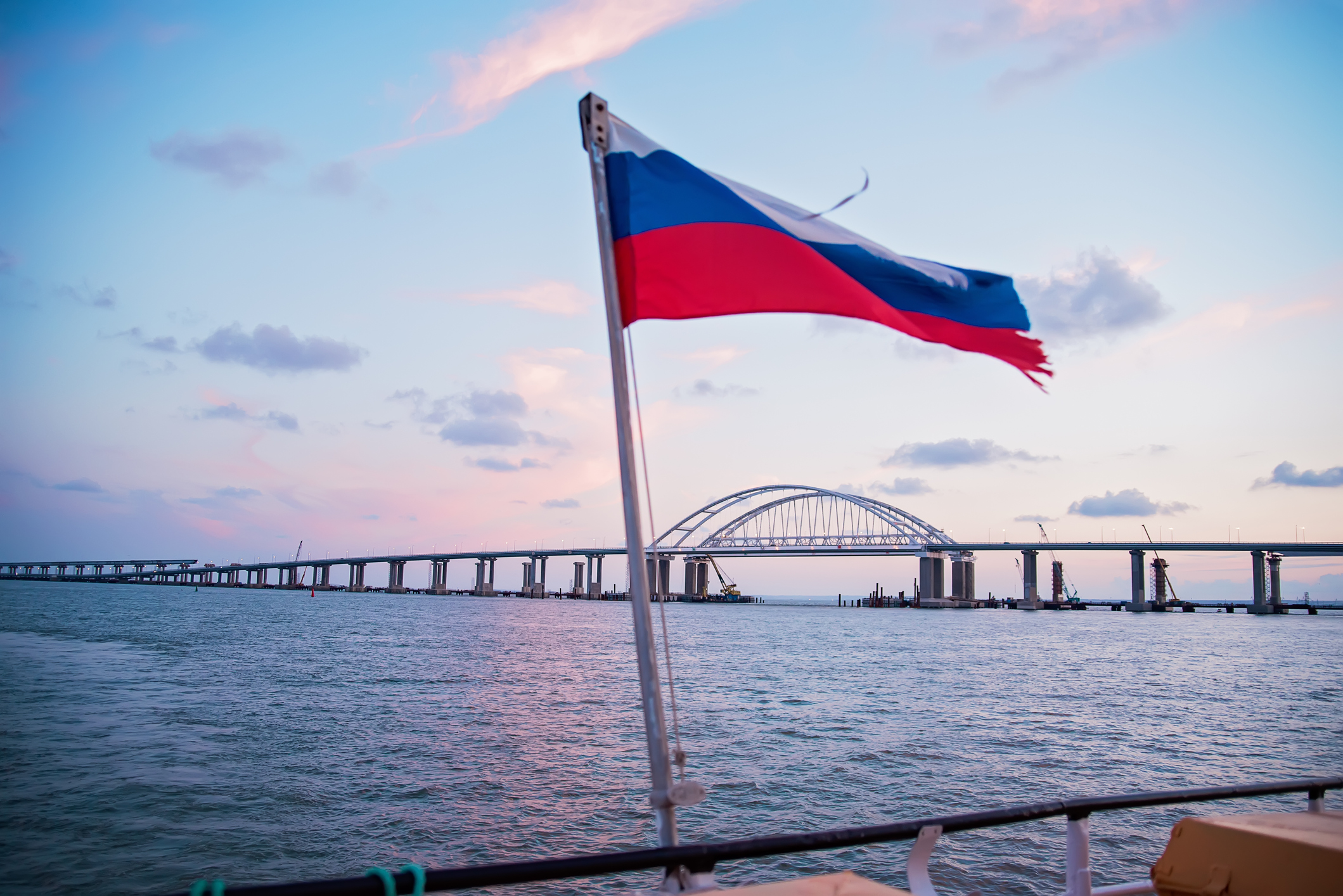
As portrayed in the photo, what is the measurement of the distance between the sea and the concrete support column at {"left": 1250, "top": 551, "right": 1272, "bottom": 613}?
470ft

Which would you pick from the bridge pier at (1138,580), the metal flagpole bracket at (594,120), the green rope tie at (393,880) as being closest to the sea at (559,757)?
the green rope tie at (393,880)

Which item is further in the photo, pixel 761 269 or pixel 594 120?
pixel 761 269

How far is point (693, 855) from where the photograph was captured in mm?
3152

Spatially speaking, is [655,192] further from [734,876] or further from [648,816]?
[648,816]

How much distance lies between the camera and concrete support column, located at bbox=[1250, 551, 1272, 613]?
162500 millimetres

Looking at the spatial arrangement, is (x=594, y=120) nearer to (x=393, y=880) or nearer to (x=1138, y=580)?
(x=393, y=880)

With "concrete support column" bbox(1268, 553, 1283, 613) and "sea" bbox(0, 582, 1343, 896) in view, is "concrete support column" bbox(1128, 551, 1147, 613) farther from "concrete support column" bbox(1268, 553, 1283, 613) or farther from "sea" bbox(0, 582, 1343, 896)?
"sea" bbox(0, 582, 1343, 896)

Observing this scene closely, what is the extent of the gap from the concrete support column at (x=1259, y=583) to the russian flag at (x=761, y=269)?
187 meters

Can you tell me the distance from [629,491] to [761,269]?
6.24 feet

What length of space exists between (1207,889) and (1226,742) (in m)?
24.2

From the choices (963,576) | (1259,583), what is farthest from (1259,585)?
(963,576)

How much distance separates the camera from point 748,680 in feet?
119

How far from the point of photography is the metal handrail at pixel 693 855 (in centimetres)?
267

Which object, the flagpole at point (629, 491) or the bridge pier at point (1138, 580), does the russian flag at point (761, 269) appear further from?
the bridge pier at point (1138, 580)
